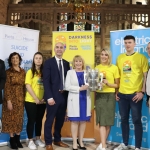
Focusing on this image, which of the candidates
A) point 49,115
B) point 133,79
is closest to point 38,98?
point 49,115

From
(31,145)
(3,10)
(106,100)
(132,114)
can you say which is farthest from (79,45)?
(3,10)

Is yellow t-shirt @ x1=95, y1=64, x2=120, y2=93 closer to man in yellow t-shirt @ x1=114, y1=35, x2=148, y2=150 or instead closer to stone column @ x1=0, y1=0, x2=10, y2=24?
man in yellow t-shirt @ x1=114, y1=35, x2=148, y2=150

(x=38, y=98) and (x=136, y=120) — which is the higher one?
(x=38, y=98)

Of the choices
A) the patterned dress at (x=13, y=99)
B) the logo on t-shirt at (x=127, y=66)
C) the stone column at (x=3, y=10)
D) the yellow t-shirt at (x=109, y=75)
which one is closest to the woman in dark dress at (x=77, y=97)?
the yellow t-shirt at (x=109, y=75)

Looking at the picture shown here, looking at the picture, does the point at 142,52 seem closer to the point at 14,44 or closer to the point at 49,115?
the point at 49,115

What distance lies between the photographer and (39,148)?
352 cm

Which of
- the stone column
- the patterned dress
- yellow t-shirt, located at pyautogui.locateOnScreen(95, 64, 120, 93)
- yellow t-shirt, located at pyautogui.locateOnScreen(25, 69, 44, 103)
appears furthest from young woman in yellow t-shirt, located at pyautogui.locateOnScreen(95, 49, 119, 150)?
the stone column

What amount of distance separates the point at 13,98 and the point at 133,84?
1.70 metres

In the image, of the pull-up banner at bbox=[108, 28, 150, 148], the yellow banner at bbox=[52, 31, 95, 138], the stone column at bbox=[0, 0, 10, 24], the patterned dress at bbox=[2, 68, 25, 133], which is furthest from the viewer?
the stone column at bbox=[0, 0, 10, 24]

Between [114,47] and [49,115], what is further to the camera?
[114,47]

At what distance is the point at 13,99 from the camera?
3.43 m

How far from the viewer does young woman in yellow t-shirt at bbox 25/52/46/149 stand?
3.41 m

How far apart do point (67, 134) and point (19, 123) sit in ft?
3.22

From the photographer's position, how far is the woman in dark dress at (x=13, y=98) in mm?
3404
